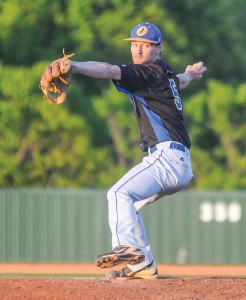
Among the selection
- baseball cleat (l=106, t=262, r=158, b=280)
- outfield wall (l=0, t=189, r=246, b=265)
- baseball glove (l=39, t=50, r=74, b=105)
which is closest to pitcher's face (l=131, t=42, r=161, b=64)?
baseball glove (l=39, t=50, r=74, b=105)

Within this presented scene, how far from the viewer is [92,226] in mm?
19219

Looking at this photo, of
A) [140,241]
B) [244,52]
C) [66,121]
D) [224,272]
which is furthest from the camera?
[244,52]

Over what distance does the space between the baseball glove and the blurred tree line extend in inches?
590

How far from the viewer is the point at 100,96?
25.9 meters

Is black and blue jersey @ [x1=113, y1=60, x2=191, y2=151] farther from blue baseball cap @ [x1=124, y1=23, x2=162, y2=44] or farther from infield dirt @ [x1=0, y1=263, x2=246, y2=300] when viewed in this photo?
infield dirt @ [x1=0, y1=263, x2=246, y2=300]

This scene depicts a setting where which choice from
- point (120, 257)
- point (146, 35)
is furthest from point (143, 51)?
point (120, 257)

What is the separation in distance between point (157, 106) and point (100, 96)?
62.7ft

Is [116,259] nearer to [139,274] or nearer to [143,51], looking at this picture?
[139,274]

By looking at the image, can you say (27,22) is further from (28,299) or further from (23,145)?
(28,299)

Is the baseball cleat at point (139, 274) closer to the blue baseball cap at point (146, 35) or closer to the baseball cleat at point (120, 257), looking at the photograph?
the baseball cleat at point (120, 257)

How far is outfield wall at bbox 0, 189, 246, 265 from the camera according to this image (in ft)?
62.5

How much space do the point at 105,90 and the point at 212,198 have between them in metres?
7.91

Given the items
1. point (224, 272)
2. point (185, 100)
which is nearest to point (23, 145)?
point (185, 100)

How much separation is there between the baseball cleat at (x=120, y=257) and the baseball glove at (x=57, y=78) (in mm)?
1139
